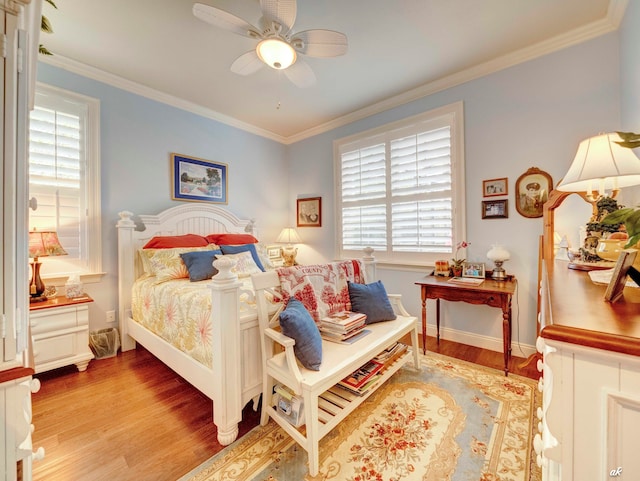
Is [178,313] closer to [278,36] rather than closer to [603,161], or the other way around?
[278,36]

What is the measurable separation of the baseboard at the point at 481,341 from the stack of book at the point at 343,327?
153 cm

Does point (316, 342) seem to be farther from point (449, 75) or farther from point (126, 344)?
point (449, 75)

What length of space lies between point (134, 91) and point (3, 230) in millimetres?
2942

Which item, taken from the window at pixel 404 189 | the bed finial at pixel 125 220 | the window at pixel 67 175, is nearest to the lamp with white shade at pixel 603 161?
the window at pixel 404 189

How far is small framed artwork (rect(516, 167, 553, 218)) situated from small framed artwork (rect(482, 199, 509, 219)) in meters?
0.10

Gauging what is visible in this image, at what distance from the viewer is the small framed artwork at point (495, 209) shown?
100 inches

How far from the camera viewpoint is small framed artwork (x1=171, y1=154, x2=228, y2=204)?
3.22m

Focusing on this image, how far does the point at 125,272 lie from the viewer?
270cm

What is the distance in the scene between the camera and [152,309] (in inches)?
89.5

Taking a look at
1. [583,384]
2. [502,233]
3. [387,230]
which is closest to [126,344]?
[387,230]

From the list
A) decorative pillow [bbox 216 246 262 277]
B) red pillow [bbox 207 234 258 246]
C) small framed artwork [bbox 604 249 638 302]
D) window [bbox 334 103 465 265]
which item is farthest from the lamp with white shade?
red pillow [bbox 207 234 258 246]

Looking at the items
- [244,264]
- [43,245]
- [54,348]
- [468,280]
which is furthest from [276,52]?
[54,348]

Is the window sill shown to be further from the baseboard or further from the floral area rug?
the baseboard

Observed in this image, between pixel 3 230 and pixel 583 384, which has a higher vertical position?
pixel 3 230
